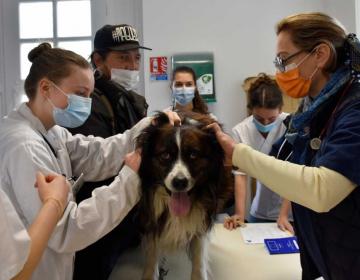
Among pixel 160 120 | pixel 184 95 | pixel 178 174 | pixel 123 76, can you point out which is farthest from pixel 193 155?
pixel 184 95

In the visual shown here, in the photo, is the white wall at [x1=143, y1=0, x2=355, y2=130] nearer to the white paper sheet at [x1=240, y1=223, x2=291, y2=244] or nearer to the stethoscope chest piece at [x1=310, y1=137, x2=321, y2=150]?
the white paper sheet at [x1=240, y1=223, x2=291, y2=244]

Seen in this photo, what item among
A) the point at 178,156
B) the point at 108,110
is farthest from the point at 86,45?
the point at 178,156

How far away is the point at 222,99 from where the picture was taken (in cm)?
394

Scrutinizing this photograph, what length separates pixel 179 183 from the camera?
1.46 meters

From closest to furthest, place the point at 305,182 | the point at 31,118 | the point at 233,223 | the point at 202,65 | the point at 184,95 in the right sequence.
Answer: the point at 305,182 < the point at 31,118 < the point at 233,223 < the point at 184,95 < the point at 202,65

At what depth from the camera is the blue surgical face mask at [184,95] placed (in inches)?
113

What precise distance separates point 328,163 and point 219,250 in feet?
2.94

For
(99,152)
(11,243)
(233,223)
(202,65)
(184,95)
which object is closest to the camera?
(11,243)

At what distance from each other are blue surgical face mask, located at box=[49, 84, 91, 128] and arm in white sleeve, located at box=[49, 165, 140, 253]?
0.39 meters

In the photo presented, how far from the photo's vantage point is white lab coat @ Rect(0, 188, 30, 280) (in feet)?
2.47

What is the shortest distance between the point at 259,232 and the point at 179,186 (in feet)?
2.40

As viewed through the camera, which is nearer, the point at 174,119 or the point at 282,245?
the point at 174,119

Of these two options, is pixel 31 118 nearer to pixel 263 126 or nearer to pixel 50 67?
pixel 50 67

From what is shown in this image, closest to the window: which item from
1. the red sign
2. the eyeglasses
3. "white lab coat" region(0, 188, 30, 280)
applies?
the red sign
